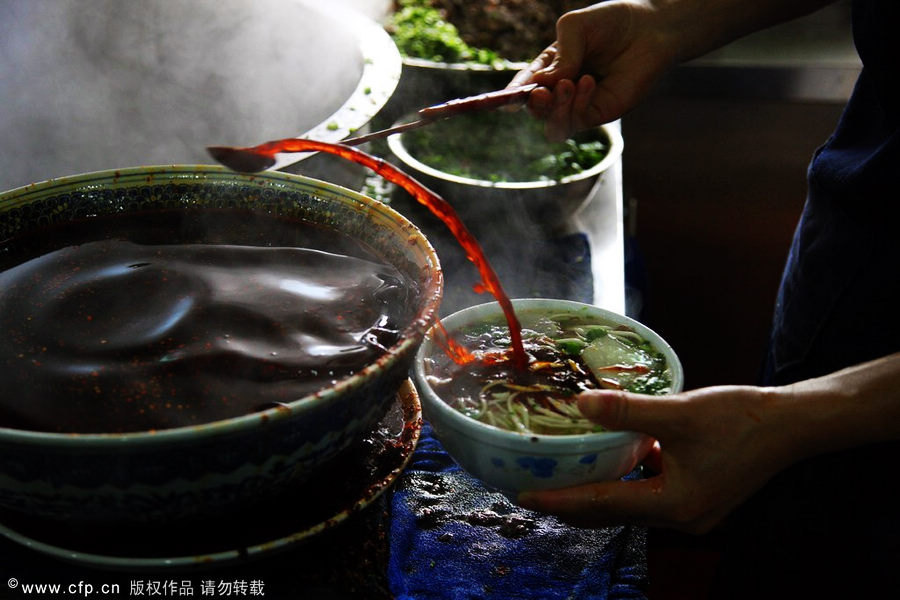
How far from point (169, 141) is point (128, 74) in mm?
384

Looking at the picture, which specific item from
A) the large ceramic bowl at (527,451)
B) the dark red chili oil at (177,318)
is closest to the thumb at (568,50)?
the dark red chili oil at (177,318)

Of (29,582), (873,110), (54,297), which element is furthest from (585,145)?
(29,582)

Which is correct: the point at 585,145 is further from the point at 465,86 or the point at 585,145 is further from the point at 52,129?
the point at 52,129

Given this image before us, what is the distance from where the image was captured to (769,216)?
4.38 m

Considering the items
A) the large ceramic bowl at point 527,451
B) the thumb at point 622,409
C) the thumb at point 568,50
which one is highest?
the thumb at point 568,50

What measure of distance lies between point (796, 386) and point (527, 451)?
54cm

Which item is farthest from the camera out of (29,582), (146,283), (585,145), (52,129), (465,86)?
(465,86)

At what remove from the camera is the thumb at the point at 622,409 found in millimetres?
1182

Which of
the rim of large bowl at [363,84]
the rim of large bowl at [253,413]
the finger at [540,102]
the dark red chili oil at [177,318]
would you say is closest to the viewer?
the rim of large bowl at [253,413]

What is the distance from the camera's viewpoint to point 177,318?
119cm

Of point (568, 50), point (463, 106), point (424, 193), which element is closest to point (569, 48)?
point (568, 50)

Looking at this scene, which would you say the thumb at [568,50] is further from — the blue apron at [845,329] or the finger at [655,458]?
the finger at [655,458]

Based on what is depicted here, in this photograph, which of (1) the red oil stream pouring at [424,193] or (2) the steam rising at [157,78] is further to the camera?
(2) the steam rising at [157,78]

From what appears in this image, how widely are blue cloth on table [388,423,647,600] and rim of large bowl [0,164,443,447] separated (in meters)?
0.40
